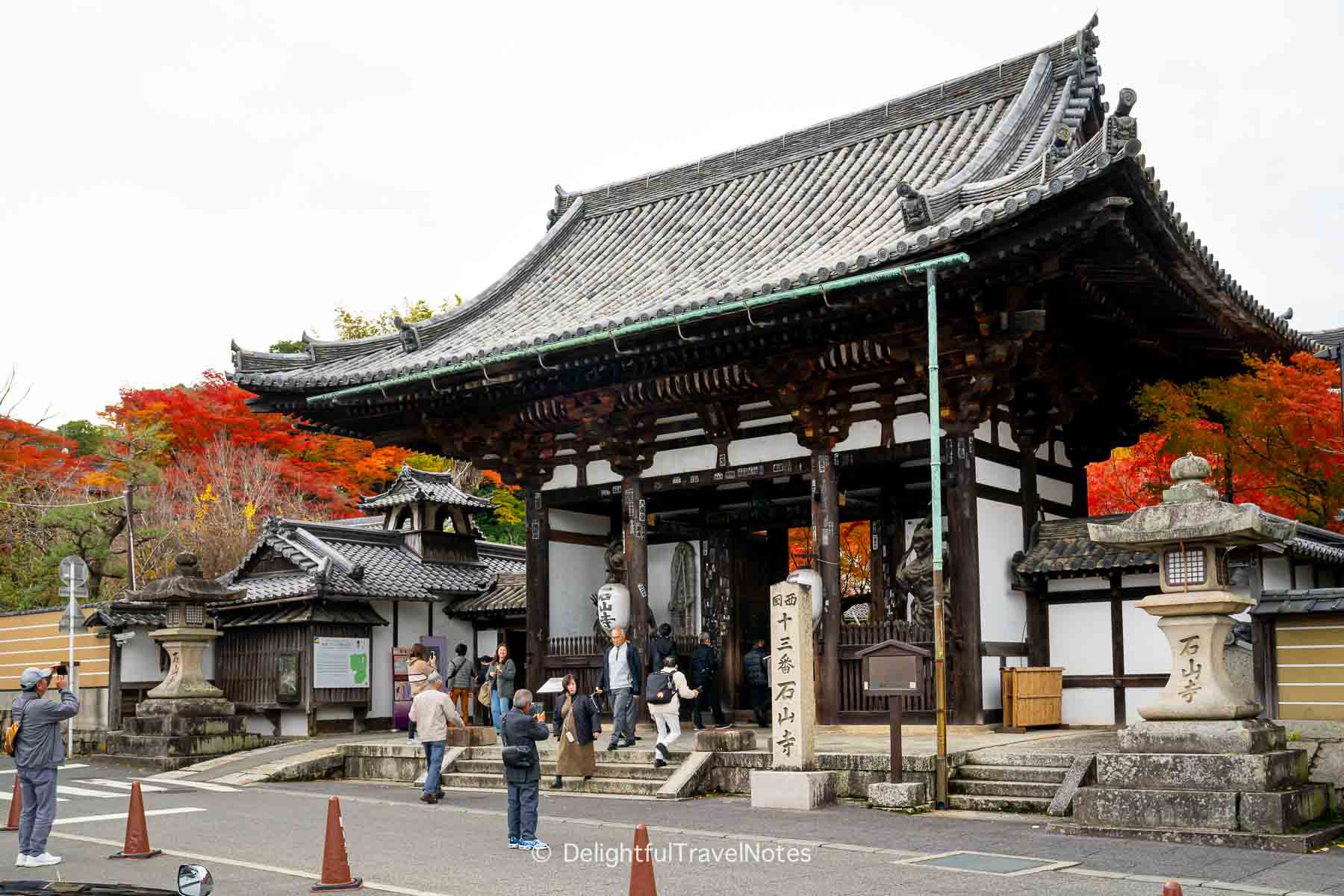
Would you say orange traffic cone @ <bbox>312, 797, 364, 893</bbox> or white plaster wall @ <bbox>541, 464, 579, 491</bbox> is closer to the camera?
orange traffic cone @ <bbox>312, 797, 364, 893</bbox>

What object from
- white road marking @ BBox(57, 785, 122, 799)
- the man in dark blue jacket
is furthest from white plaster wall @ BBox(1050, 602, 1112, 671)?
white road marking @ BBox(57, 785, 122, 799)

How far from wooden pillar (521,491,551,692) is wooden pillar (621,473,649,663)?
177cm

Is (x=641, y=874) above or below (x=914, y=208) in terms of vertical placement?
below

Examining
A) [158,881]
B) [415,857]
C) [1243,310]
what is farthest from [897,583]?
[158,881]

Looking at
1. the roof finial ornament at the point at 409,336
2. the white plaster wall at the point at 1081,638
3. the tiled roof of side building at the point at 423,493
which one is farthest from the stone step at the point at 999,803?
the tiled roof of side building at the point at 423,493

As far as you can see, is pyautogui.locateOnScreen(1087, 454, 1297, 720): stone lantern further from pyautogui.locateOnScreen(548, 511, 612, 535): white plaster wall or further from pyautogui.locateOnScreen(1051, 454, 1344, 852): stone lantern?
pyautogui.locateOnScreen(548, 511, 612, 535): white plaster wall

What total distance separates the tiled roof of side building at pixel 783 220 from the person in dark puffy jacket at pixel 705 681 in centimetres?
547

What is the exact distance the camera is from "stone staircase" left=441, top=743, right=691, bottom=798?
15.1 m

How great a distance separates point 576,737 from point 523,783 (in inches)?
150

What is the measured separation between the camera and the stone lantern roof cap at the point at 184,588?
22172 millimetres

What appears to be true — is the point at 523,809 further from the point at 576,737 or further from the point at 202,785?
the point at 202,785

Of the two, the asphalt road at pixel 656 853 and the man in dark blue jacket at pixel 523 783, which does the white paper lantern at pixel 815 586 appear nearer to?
the asphalt road at pixel 656 853

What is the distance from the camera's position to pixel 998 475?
17156 millimetres

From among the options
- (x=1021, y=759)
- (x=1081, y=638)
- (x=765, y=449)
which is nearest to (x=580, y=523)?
(x=765, y=449)
